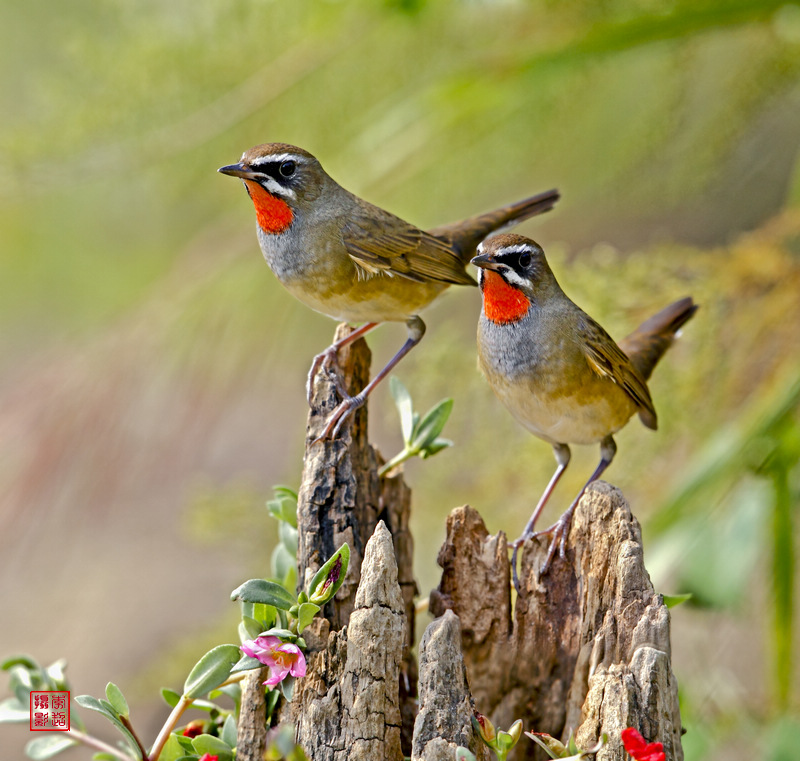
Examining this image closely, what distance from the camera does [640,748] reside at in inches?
39.5

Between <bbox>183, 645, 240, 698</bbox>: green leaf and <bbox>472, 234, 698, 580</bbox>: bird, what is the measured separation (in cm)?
47

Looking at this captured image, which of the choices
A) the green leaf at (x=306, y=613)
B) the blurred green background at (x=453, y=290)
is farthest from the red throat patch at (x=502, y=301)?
the green leaf at (x=306, y=613)

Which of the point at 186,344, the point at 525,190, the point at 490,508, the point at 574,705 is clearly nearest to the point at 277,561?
the point at 574,705

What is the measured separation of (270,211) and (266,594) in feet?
2.24

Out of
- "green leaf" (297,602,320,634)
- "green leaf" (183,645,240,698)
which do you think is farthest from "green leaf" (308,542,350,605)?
"green leaf" (183,645,240,698)

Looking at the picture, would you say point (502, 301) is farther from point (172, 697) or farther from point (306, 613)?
point (172, 697)

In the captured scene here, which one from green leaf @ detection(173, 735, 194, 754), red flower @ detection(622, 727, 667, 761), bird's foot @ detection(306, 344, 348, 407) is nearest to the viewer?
red flower @ detection(622, 727, 667, 761)

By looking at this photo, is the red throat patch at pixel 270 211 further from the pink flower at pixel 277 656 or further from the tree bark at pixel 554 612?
the pink flower at pixel 277 656

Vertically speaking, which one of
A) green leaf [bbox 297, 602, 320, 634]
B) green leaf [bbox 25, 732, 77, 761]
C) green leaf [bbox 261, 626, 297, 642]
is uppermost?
green leaf [bbox 297, 602, 320, 634]

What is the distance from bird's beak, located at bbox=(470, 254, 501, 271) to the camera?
4.31 ft

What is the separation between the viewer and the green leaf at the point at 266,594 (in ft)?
3.64

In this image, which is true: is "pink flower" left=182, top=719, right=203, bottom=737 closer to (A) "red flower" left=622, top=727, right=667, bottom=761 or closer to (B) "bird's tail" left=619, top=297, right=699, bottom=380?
(A) "red flower" left=622, top=727, right=667, bottom=761

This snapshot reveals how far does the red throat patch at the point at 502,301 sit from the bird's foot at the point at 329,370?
264mm

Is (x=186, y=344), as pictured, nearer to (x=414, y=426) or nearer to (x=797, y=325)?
(x=414, y=426)
